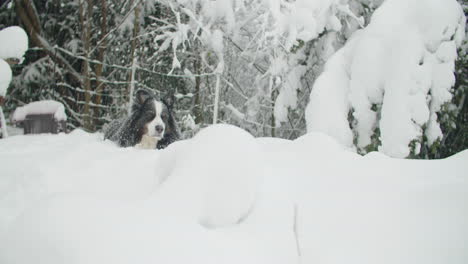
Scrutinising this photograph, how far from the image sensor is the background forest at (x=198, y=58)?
528 cm

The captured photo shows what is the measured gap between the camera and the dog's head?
4734 millimetres

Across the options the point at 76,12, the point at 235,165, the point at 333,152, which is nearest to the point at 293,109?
the point at 333,152

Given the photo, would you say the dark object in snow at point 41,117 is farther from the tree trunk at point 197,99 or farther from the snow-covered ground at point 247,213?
the snow-covered ground at point 247,213

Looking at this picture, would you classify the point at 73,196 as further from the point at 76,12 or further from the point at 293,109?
the point at 76,12

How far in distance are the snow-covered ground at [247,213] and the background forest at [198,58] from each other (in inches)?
95.6

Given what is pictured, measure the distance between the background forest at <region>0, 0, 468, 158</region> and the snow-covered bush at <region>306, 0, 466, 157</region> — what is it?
34 centimetres

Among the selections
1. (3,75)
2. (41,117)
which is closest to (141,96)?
(3,75)

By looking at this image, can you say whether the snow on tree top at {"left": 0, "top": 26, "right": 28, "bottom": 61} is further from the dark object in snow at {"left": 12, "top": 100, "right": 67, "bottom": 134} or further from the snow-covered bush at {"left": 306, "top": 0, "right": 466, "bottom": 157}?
the snow-covered bush at {"left": 306, "top": 0, "right": 466, "bottom": 157}

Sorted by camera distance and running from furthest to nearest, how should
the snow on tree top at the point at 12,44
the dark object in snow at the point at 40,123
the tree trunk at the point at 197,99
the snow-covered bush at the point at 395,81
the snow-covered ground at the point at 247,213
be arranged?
1. the tree trunk at the point at 197,99
2. the dark object in snow at the point at 40,123
3. the snow on tree top at the point at 12,44
4. the snow-covered bush at the point at 395,81
5. the snow-covered ground at the point at 247,213

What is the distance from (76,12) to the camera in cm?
862

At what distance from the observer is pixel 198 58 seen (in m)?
7.62

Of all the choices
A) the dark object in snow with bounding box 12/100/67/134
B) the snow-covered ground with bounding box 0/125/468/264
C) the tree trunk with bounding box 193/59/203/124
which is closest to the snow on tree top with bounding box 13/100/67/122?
the dark object in snow with bounding box 12/100/67/134

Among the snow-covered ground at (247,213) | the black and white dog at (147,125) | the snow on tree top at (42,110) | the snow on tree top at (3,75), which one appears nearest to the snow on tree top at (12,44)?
the snow on tree top at (3,75)

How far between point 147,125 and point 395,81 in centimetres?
294
